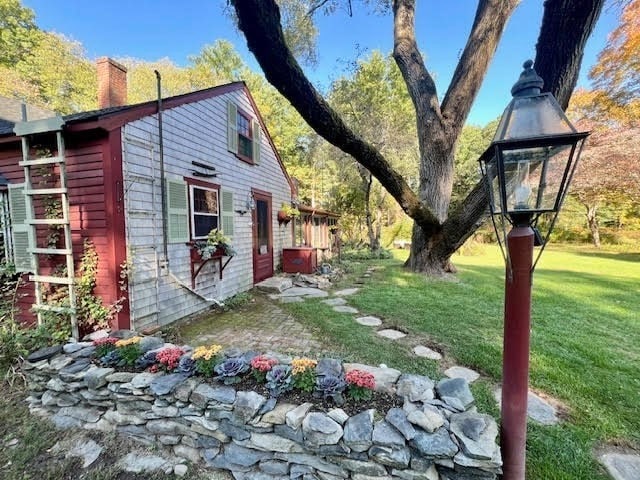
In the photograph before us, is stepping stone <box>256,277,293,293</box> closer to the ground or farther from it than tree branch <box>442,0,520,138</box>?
closer to the ground

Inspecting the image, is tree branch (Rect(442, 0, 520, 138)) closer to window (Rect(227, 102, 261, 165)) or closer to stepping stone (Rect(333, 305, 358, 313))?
stepping stone (Rect(333, 305, 358, 313))

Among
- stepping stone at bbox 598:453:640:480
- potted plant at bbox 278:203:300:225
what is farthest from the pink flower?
potted plant at bbox 278:203:300:225

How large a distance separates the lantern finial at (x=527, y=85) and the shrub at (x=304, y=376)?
199 centimetres

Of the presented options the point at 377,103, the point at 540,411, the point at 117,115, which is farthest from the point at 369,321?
the point at 377,103

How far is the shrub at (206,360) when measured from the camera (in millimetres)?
2137

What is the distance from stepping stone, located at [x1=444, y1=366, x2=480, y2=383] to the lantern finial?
7.95 ft

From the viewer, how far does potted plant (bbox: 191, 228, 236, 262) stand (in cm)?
485

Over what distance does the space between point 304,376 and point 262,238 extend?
227 inches

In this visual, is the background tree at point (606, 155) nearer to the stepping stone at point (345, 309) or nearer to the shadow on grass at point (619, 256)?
the shadow on grass at point (619, 256)

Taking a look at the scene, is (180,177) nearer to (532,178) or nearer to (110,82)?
(110,82)

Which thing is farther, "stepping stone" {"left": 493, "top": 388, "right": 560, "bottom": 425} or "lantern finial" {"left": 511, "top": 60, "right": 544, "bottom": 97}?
"stepping stone" {"left": 493, "top": 388, "right": 560, "bottom": 425}

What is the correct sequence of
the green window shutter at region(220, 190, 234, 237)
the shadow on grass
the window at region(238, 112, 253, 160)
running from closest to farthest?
1. the green window shutter at region(220, 190, 234, 237)
2. the window at region(238, 112, 253, 160)
3. the shadow on grass

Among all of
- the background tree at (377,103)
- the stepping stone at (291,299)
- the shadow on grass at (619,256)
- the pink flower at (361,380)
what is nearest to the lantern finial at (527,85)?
the pink flower at (361,380)

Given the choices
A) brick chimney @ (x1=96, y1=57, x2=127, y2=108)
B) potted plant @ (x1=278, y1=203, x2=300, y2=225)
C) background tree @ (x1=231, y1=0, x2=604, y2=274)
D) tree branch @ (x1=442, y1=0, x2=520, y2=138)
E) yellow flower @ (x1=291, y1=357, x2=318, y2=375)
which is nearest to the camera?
yellow flower @ (x1=291, y1=357, x2=318, y2=375)
